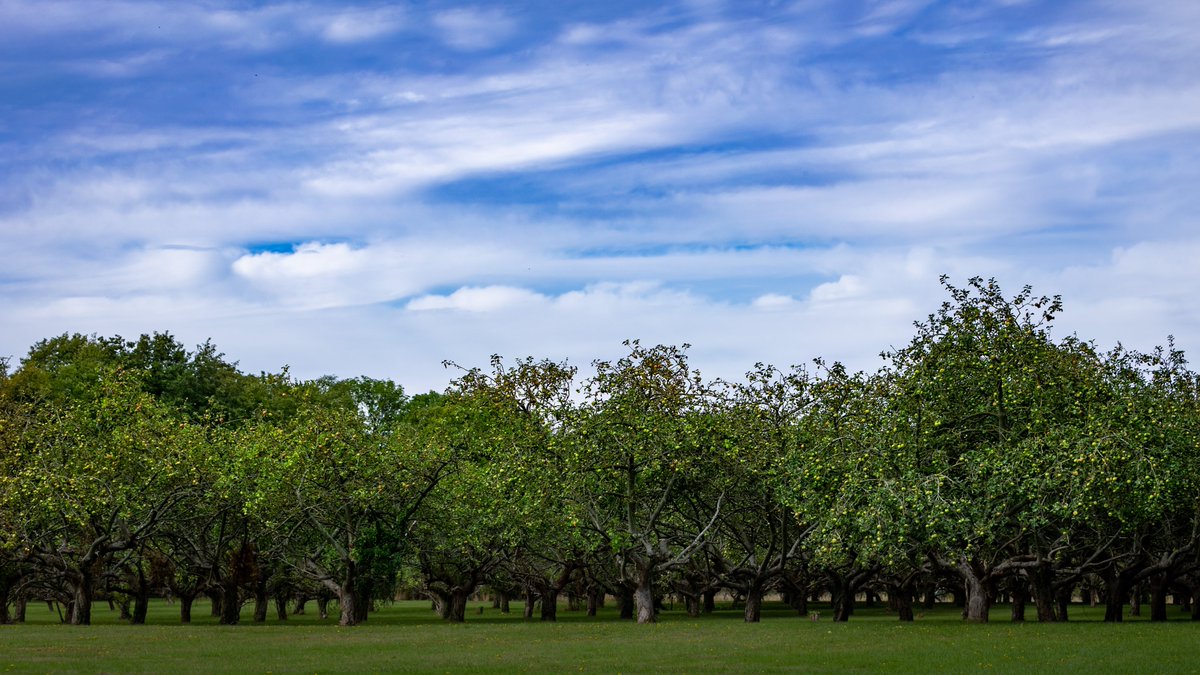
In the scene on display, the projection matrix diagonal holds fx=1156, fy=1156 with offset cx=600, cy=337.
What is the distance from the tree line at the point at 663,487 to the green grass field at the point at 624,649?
16.2 ft

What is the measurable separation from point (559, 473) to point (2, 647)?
26.4m

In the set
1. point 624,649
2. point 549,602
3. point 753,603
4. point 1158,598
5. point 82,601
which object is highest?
point 1158,598

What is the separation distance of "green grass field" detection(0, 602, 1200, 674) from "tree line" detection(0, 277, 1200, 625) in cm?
493

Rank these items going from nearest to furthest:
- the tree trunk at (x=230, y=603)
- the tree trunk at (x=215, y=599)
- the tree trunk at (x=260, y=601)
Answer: the tree trunk at (x=230, y=603) → the tree trunk at (x=260, y=601) → the tree trunk at (x=215, y=599)

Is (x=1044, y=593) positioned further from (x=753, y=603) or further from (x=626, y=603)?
(x=626, y=603)

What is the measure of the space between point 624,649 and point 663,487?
21004 millimetres

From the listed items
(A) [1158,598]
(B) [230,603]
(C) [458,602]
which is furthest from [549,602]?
(A) [1158,598]

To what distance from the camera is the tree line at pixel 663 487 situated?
4900 cm

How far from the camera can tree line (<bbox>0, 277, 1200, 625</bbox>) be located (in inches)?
1929

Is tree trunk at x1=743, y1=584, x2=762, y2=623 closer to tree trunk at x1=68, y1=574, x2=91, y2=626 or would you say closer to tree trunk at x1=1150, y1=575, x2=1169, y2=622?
tree trunk at x1=1150, y1=575, x2=1169, y2=622

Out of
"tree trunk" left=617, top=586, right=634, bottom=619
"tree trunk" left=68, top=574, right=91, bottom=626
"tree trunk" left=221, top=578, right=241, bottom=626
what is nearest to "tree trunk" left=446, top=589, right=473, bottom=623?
"tree trunk" left=617, top=586, right=634, bottom=619

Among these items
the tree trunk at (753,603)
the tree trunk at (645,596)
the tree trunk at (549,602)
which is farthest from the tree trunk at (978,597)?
the tree trunk at (549,602)

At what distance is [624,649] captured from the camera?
39750 millimetres

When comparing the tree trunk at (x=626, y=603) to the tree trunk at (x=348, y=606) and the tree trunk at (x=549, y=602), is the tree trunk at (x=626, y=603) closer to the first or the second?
the tree trunk at (x=549, y=602)
